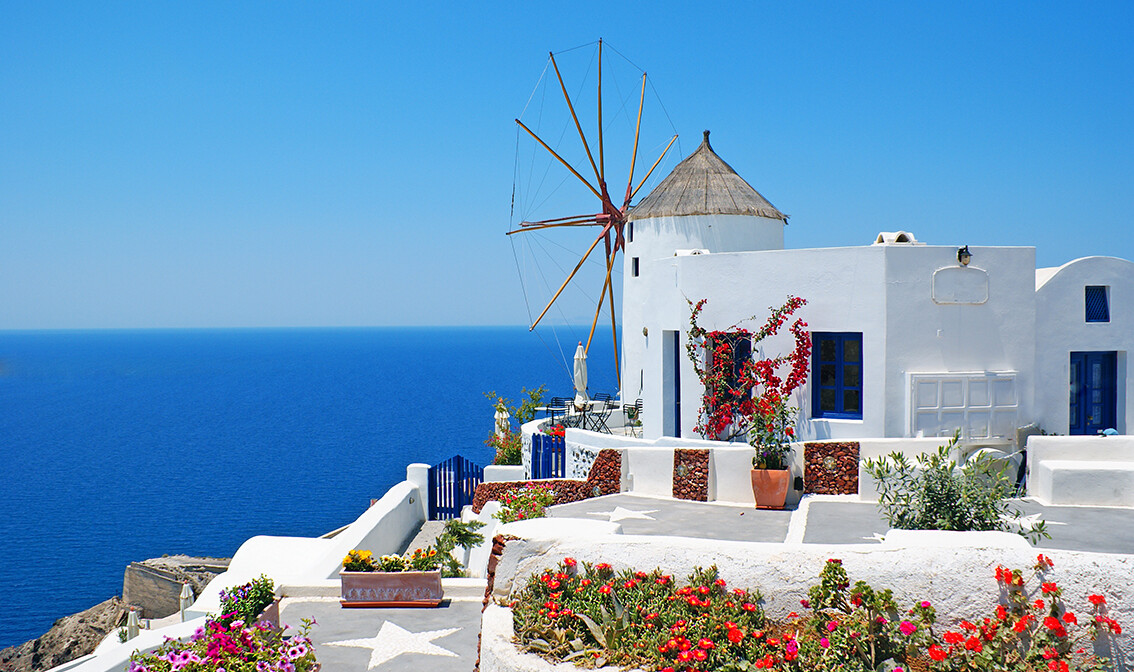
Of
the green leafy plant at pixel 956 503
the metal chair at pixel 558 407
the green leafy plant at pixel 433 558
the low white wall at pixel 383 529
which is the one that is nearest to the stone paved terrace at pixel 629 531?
the green leafy plant at pixel 433 558

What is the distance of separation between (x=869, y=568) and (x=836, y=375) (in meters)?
10.6

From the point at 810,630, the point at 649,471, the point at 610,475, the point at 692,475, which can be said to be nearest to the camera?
the point at 810,630

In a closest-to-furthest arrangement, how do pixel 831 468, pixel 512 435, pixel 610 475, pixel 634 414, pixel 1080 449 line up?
pixel 1080 449
pixel 831 468
pixel 610 475
pixel 634 414
pixel 512 435

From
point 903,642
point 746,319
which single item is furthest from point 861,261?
point 903,642

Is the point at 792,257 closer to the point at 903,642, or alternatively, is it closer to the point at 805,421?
the point at 805,421

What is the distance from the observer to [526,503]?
40.2 feet

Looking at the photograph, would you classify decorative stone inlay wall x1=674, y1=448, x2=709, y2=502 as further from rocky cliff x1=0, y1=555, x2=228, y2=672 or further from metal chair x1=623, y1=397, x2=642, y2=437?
rocky cliff x1=0, y1=555, x2=228, y2=672

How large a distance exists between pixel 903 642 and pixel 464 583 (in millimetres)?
6161

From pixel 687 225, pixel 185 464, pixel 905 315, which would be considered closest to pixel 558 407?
pixel 687 225

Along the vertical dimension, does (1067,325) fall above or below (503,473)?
above

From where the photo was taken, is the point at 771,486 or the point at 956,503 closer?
the point at 956,503

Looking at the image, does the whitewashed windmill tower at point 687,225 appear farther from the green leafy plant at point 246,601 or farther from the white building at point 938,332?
the green leafy plant at point 246,601

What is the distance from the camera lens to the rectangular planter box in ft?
33.3

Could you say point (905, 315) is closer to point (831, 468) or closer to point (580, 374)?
point (831, 468)
